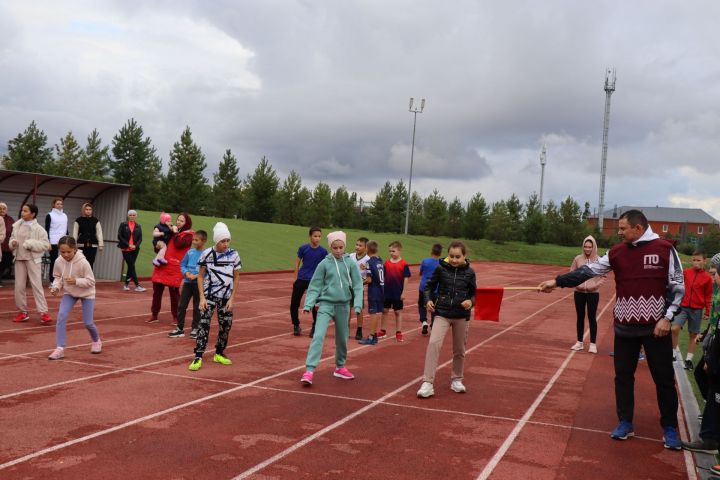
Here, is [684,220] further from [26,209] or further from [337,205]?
[26,209]

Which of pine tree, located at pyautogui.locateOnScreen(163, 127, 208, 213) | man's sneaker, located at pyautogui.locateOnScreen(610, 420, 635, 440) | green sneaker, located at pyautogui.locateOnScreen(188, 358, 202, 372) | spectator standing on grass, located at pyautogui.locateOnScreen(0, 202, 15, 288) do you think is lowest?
green sneaker, located at pyautogui.locateOnScreen(188, 358, 202, 372)

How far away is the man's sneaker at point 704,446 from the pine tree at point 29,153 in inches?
2517

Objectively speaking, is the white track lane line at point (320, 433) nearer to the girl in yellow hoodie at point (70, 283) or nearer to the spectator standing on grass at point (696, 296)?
the spectator standing on grass at point (696, 296)

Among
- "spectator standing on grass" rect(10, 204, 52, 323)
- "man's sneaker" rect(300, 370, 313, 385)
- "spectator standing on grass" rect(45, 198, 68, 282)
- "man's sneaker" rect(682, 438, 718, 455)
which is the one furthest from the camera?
"spectator standing on grass" rect(45, 198, 68, 282)

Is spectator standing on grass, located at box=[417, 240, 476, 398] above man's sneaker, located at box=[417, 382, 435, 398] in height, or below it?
above

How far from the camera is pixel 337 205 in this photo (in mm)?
75688

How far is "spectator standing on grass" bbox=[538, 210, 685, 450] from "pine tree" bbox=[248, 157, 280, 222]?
203ft

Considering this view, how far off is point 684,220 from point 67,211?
133 meters

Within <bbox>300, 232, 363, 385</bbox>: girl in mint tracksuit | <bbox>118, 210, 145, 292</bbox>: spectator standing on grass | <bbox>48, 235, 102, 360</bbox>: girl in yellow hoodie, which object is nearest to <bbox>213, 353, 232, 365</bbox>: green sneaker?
<bbox>300, 232, 363, 385</bbox>: girl in mint tracksuit

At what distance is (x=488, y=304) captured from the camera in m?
7.95

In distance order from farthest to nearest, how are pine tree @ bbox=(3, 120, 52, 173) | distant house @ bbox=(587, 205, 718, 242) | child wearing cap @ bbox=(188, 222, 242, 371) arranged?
distant house @ bbox=(587, 205, 718, 242)
pine tree @ bbox=(3, 120, 52, 173)
child wearing cap @ bbox=(188, 222, 242, 371)

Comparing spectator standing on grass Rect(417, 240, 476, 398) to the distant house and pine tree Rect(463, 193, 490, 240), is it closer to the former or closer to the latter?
pine tree Rect(463, 193, 490, 240)

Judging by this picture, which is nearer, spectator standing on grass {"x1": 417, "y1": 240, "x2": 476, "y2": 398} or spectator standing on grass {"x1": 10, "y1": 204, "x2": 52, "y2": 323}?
spectator standing on grass {"x1": 417, "y1": 240, "x2": 476, "y2": 398}

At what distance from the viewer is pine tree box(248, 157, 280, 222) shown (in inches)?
2621
